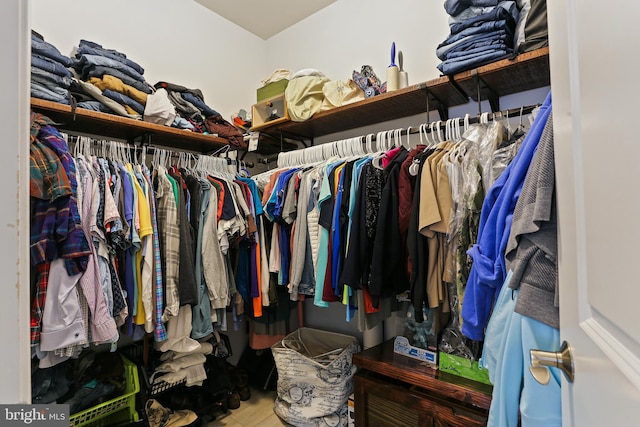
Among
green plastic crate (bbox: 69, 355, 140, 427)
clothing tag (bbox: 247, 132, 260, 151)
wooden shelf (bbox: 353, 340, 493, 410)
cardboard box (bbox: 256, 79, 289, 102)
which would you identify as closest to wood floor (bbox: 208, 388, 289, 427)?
green plastic crate (bbox: 69, 355, 140, 427)

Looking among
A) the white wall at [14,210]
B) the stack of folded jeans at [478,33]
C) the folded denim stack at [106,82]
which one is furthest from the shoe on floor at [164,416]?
the stack of folded jeans at [478,33]

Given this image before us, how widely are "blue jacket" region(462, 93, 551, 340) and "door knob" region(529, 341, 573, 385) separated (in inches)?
12.7

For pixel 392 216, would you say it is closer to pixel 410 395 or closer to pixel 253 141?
pixel 410 395

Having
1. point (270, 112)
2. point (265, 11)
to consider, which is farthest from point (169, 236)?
point (265, 11)

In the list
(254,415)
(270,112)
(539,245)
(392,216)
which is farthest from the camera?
(270,112)

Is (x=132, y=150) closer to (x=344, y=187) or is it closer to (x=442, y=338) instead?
(x=344, y=187)

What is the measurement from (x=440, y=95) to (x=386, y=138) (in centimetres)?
35

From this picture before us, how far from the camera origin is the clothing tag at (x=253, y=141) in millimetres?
2305

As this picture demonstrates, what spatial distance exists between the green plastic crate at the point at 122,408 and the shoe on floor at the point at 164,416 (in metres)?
0.09

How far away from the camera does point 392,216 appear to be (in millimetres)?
1455

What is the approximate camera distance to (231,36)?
2711 mm

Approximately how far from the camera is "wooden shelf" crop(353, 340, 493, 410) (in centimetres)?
134

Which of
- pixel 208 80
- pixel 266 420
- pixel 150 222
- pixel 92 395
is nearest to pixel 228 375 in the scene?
pixel 266 420

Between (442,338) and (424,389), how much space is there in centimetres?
24
